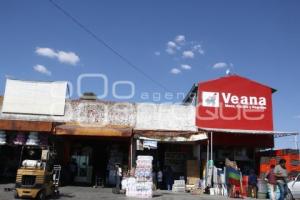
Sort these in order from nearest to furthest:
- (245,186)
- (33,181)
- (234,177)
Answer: (33,181)
(234,177)
(245,186)

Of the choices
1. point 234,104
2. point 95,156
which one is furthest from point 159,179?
point 234,104

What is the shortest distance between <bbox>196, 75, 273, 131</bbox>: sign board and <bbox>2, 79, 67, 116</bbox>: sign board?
913cm

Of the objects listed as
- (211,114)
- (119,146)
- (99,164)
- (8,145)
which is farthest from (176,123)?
(8,145)

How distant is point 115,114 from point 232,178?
8756mm

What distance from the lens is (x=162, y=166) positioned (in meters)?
27.9

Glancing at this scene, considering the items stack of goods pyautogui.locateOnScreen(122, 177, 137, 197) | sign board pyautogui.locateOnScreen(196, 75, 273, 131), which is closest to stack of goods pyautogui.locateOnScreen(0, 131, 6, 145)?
stack of goods pyautogui.locateOnScreen(122, 177, 137, 197)

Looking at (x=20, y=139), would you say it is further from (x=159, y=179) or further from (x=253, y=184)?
(x=253, y=184)

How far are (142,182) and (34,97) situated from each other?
10874 millimetres

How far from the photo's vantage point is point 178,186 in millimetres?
24797

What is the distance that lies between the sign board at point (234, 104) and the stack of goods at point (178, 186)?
4224 mm

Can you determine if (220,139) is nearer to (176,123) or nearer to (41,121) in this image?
(176,123)

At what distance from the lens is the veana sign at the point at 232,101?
28.2 meters

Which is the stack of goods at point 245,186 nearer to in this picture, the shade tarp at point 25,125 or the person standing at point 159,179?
the person standing at point 159,179

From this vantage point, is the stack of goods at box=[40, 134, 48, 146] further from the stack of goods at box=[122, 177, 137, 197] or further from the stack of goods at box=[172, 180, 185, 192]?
the stack of goods at box=[172, 180, 185, 192]
